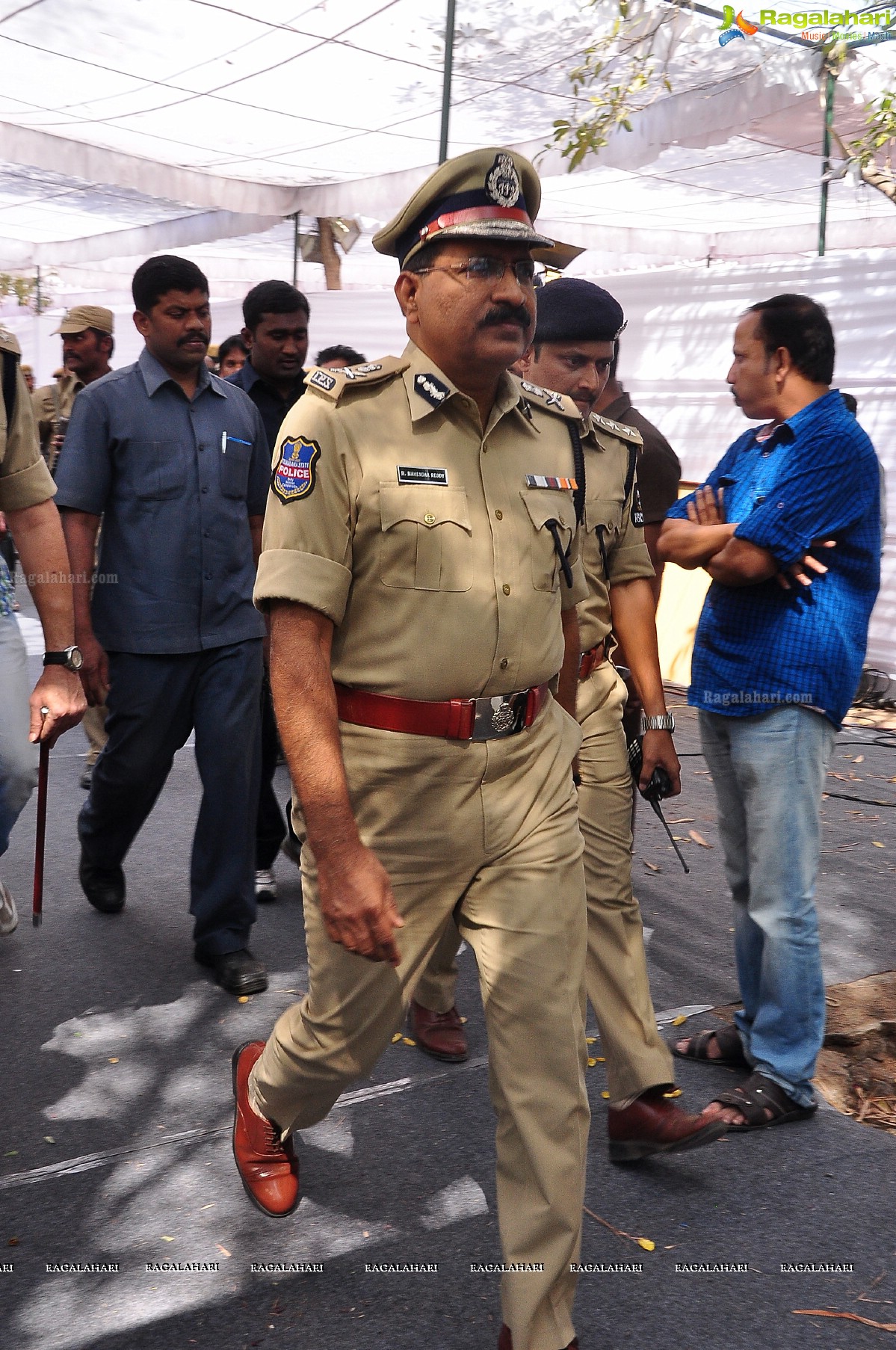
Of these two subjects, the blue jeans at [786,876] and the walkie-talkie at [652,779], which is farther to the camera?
the walkie-talkie at [652,779]

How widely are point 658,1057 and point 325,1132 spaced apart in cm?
89

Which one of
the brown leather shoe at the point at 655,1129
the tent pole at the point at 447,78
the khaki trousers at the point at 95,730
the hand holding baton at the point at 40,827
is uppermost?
the tent pole at the point at 447,78

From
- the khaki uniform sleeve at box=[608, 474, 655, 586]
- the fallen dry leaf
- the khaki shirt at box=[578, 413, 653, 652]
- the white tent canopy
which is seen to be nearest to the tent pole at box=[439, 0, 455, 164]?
the white tent canopy

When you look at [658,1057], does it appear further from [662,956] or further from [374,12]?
[374,12]

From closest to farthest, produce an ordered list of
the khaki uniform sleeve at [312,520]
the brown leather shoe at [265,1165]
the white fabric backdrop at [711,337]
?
the khaki uniform sleeve at [312,520] → the brown leather shoe at [265,1165] → the white fabric backdrop at [711,337]

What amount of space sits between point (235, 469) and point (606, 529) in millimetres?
1565

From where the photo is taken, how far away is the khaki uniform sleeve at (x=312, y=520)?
227cm

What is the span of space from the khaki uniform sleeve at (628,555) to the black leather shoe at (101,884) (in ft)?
7.75

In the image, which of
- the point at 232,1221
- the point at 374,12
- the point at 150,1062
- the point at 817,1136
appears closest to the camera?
the point at 232,1221

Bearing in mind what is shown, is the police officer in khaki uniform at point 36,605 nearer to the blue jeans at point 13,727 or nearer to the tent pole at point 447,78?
the blue jeans at point 13,727

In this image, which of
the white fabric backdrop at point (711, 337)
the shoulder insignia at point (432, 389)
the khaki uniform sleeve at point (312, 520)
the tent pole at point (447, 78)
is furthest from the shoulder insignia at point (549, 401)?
the white fabric backdrop at point (711, 337)

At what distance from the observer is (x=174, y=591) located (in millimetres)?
4297

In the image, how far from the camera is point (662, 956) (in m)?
4.66

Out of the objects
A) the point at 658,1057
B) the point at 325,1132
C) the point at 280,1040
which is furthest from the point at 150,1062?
the point at 658,1057
